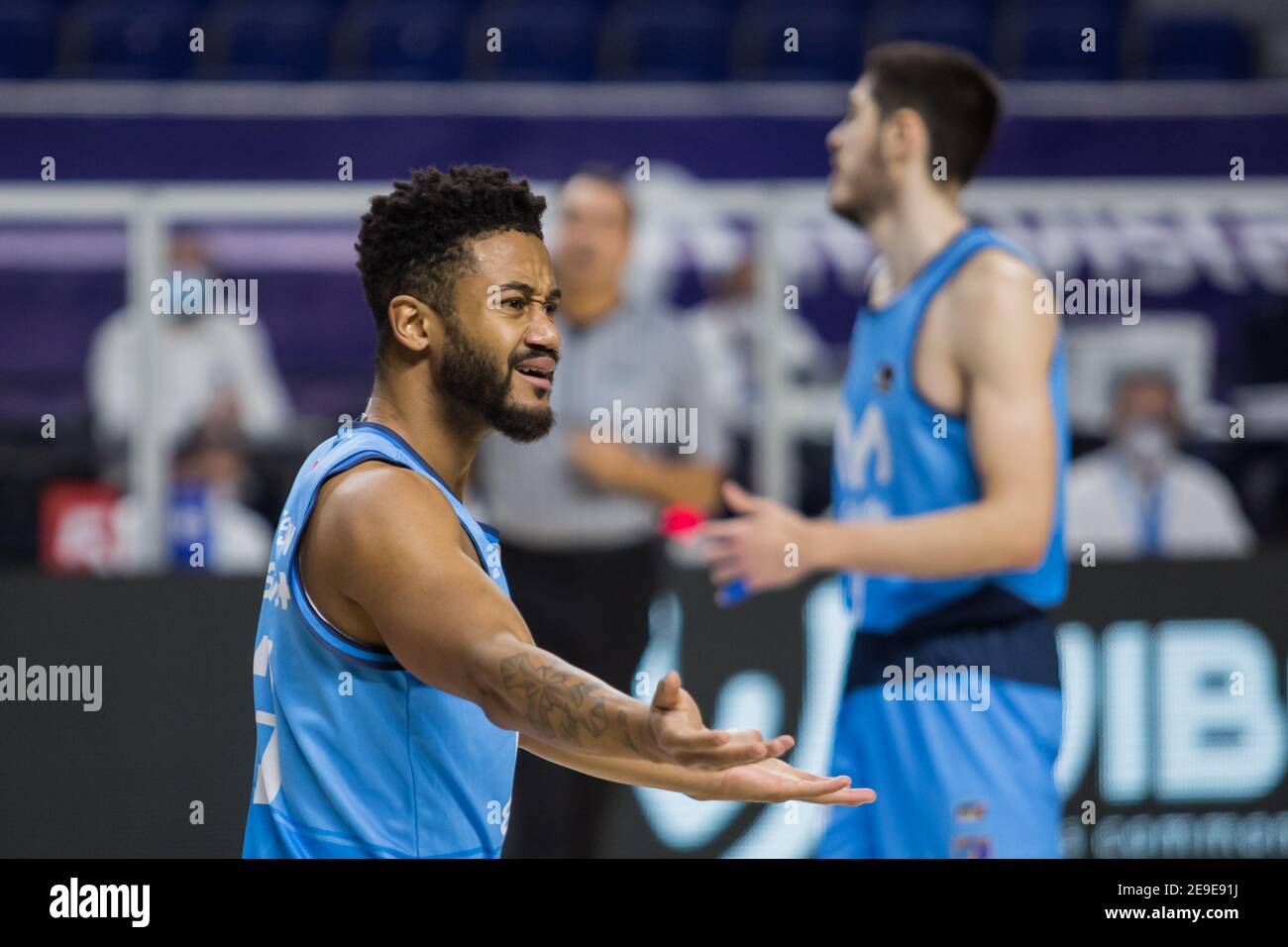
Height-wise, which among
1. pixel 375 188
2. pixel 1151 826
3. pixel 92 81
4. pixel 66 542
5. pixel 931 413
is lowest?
→ pixel 1151 826

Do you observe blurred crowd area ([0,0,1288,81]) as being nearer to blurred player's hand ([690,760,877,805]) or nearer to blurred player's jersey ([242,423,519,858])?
blurred player's jersey ([242,423,519,858])

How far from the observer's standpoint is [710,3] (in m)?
8.22

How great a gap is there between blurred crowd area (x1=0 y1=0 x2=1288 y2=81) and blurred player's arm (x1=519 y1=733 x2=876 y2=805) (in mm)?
5492

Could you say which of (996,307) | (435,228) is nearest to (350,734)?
(435,228)

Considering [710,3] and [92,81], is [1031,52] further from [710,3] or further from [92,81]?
[92,81]

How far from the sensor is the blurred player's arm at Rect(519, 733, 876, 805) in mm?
2086

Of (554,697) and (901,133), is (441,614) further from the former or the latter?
(901,133)

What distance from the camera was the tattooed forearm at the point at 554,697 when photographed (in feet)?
6.36

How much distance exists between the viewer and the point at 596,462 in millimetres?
4680

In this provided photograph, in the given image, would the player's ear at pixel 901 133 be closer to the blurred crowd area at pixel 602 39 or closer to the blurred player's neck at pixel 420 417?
the blurred player's neck at pixel 420 417
